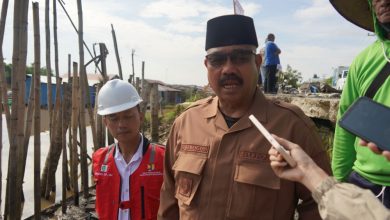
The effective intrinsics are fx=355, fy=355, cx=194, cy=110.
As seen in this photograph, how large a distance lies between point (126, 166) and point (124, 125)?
292mm

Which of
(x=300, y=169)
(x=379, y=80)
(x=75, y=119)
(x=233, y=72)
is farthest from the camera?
(x=75, y=119)

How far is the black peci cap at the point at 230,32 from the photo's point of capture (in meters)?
1.83

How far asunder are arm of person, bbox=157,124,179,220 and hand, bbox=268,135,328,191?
94 cm

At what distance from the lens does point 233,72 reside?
1.79m

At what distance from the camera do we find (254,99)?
73.7 inches

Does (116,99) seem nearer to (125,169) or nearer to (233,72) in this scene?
(125,169)

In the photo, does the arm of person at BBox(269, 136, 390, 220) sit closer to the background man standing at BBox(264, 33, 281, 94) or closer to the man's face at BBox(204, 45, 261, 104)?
the man's face at BBox(204, 45, 261, 104)

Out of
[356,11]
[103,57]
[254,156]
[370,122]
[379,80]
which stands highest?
[103,57]

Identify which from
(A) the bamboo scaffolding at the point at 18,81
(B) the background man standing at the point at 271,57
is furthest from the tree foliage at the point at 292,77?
(A) the bamboo scaffolding at the point at 18,81

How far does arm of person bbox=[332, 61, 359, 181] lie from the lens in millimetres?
1680

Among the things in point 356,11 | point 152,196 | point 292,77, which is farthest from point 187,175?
point 292,77

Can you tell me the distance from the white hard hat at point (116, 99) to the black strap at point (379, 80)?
161cm

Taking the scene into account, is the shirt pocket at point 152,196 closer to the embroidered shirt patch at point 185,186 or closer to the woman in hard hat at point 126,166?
the woman in hard hat at point 126,166

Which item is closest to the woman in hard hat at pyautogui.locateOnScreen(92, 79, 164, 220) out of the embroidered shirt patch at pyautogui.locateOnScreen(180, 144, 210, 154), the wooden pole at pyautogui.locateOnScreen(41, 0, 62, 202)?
the embroidered shirt patch at pyautogui.locateOnScreen(180, 144, 210, 154)
